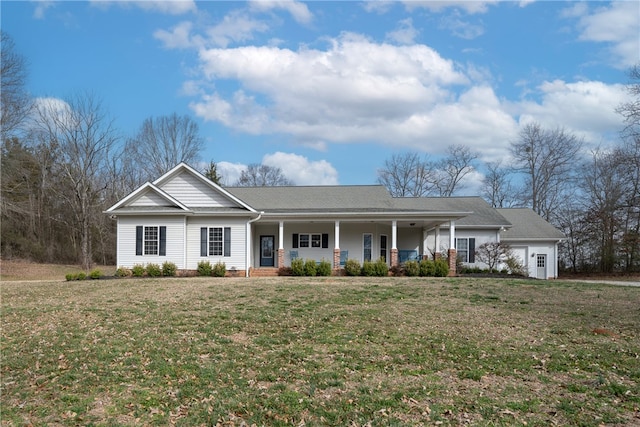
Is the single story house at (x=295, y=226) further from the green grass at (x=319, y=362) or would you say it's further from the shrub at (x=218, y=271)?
the green grass at (x=319, y=362)

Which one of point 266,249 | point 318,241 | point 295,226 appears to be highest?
point 295,226

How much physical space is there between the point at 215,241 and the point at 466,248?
47.6ft

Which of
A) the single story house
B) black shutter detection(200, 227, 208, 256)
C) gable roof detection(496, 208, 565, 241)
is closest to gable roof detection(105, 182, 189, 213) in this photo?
the single story house

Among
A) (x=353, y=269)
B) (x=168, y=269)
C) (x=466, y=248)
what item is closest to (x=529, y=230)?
(x=466, y=248)

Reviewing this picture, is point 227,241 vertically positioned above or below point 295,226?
below

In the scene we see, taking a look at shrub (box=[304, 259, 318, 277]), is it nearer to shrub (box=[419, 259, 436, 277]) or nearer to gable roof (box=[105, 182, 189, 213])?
shrub (box=[419, 259, 436, 277])

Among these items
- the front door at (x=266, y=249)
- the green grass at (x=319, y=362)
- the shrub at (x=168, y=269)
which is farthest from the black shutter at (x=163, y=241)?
the green grass at (x=319, y=362)

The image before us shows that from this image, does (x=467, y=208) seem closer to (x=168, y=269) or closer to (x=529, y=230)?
(x=529, y=230)

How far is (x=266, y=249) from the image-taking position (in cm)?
2730

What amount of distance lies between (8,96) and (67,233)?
50.8ft

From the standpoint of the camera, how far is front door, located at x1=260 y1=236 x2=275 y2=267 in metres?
27.2

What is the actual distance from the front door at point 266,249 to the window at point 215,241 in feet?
12.2

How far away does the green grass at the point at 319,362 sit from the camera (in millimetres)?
6129

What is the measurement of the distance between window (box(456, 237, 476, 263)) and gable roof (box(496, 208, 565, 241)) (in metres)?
2.41
